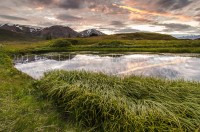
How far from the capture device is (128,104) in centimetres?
709

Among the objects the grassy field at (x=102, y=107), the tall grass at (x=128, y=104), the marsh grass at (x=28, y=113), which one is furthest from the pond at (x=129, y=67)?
the tall grass at (x=128, y=104)

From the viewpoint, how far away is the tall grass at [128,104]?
6000mm

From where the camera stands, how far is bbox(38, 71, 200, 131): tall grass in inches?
236

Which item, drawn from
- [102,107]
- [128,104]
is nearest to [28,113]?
[102,107]

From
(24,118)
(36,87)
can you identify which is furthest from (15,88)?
(24,118)

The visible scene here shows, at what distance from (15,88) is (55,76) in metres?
2.45

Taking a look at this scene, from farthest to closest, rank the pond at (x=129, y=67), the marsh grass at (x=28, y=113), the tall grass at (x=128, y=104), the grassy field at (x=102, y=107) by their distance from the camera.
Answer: the pond at (x=129, y=67)
the marsh grass at (x=28, y=113)
the grassy field at (x=102, y=107)
the tall grass at (x=128, y=104)

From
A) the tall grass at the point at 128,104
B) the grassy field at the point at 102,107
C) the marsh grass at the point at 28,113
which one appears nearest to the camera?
the tall grass at the point at 128,104

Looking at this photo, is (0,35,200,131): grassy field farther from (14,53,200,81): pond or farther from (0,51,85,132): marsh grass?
(14,53,200,81): pond

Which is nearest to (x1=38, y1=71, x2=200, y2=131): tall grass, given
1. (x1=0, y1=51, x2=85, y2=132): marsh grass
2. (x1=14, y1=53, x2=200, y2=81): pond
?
(x1=0, y1=51, x2=85, y2=132): marsh grass

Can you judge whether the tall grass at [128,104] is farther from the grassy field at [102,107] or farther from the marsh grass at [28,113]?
the marsh grass at [28,113]

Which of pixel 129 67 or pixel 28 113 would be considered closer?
pixel 28 113

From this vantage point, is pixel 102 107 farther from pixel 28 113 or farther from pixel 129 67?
pixel 129 67

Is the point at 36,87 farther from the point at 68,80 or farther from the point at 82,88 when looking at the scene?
the point at 82,88
